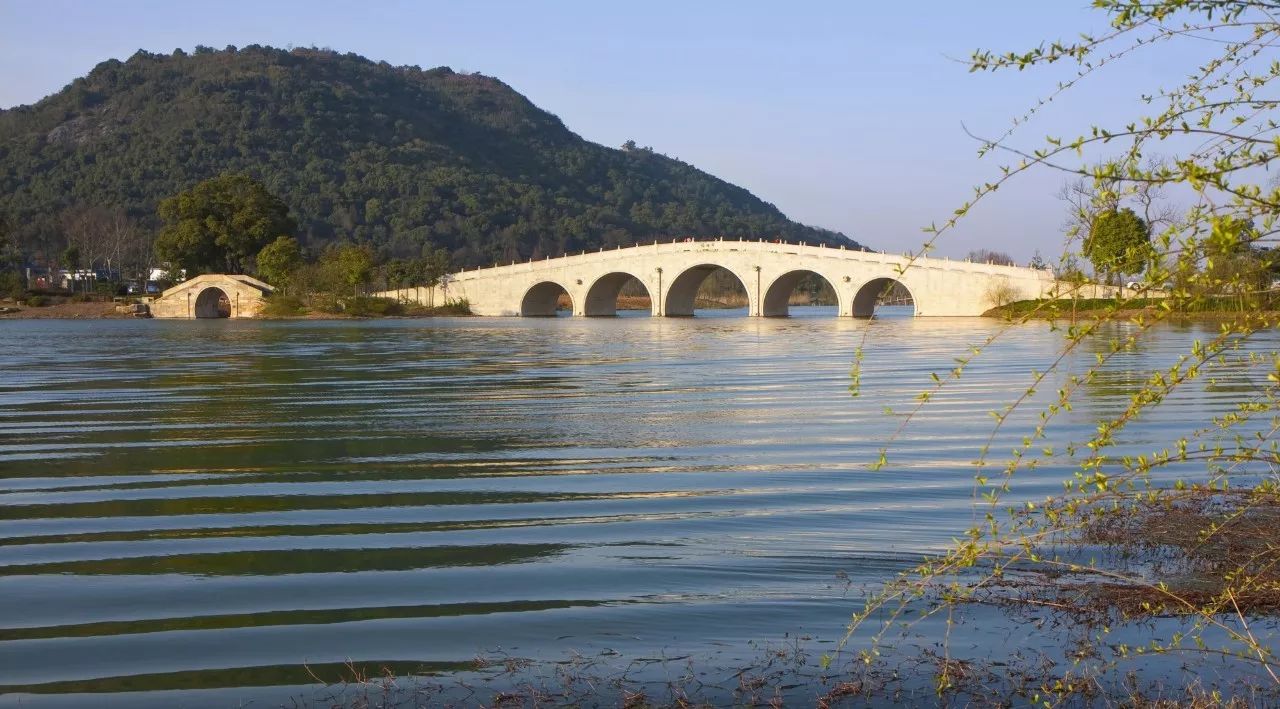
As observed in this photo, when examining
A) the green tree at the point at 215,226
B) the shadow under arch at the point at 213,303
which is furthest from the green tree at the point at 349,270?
the shadow under arch at the point at 213,303

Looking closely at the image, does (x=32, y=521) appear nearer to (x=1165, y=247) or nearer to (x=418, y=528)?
(x=418, y=528)

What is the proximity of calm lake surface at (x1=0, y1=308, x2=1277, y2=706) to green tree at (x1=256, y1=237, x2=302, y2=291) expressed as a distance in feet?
122

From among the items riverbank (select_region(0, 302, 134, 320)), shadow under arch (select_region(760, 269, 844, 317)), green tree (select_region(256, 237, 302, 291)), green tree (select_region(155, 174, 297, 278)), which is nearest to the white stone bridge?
shadow under arch (select_region(760, 269, 844, 317))

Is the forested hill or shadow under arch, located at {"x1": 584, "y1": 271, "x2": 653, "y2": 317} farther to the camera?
the forested hill

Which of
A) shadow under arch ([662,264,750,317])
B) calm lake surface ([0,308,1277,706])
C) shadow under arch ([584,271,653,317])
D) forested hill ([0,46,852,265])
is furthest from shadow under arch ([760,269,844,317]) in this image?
calm lake surface ([0,308,1277,706])

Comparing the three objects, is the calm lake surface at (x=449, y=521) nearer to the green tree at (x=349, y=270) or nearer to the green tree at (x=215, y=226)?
the green tree at (x=349, y=270)

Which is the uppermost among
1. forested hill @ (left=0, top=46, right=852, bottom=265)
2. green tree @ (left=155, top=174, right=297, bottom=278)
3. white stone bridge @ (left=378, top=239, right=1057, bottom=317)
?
forested hill @ (left=0, top=46, right=852, bottom=265)

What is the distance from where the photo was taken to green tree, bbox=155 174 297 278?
171 ft

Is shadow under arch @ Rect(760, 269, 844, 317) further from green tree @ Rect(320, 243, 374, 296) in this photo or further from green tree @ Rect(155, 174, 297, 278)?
green tree @ Rect(155, 174, 297, 278)

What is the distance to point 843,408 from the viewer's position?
10539mm

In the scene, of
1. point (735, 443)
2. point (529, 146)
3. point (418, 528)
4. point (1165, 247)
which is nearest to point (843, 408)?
point (735, 443)

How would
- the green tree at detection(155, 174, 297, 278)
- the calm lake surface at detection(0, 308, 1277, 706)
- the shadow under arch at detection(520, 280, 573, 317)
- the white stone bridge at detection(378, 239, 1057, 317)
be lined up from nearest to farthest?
the calm lake surface at detection(0, 308, 1277, 706) → the white stone bridge at detection(378, 239, 1057, 317) → the green tree at detection(155, 174, 297, 278) → the shadow under arch at detection(520, 280, 573, 317)

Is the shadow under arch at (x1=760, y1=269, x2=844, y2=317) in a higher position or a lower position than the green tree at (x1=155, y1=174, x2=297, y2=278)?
lower

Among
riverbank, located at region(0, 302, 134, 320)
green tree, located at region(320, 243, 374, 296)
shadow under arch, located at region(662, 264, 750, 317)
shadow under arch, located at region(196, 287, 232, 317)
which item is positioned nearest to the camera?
riverbank, located at region(0, 302, 134, 320)
